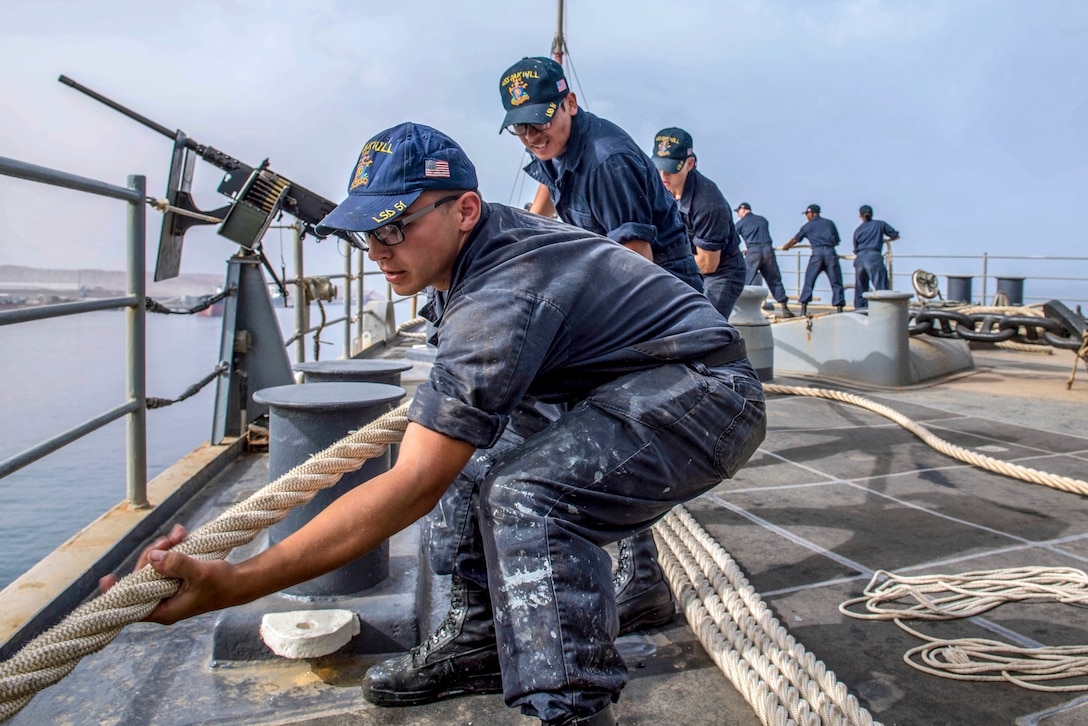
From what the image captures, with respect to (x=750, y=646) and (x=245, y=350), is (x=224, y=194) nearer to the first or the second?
(x=245, y=350)

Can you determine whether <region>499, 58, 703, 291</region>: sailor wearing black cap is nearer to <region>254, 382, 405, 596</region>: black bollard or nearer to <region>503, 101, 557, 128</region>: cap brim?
<region>503, 101, 557, 128</region>: cap brim

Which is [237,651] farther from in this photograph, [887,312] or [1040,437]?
[887,312]

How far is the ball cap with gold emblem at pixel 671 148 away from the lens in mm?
4246

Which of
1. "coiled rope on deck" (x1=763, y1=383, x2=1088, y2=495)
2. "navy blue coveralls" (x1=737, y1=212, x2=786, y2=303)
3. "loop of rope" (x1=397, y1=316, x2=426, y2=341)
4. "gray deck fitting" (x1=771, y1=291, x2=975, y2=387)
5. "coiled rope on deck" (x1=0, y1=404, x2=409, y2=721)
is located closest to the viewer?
"coiled rope on deck" (x1=0, y1=404, x2=409, y2=721)

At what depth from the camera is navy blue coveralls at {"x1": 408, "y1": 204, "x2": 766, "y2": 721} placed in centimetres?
158

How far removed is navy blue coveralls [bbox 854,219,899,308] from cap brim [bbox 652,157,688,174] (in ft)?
32.0

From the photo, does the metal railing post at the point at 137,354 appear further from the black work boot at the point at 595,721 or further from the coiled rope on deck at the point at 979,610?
the coiled rope on deck at the point at 979,610

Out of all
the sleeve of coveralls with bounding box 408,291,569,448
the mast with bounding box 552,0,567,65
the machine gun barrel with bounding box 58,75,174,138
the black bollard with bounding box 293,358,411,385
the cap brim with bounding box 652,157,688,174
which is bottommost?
the black bollard with bounding box 293,358,411,385

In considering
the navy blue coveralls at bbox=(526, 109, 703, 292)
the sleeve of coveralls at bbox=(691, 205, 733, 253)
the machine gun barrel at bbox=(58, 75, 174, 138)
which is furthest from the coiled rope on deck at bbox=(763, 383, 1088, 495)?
the machine gun barrel at bbox=(58, 75, 174, 138)

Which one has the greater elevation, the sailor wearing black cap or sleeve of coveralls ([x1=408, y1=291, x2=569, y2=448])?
the sailor wearing black cap

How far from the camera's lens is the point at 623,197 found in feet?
9.62

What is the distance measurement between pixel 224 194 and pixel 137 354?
1.80m

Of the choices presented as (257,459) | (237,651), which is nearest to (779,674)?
(237,651)

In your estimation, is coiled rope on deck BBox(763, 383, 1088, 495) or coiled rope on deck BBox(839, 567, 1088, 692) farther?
coiled rope on deck BBox(763, 383, 1088, 495)
